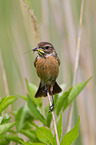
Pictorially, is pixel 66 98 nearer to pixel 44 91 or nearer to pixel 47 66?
pixel 44 91

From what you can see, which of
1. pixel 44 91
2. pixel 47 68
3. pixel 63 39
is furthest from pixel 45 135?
pixel 63 39

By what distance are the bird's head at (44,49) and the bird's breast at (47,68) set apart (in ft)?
0.12

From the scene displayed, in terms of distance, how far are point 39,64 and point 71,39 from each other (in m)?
0.57

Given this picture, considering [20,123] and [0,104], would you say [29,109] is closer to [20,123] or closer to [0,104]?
[20,123]

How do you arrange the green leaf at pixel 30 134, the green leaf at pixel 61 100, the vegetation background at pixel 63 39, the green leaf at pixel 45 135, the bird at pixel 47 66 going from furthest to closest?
1. the vegetation background at pixel 63 39
2. the bird at pixel 47 66
3. the green leaf at pixel 61 100
4. the green leaf at pixel 30 134
5. the green leaf at pixel 45 135

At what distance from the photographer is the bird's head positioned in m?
1.59

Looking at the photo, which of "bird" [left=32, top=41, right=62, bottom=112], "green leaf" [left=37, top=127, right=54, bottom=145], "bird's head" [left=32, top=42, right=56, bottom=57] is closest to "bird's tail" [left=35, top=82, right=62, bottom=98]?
"bird" [left=32, top=41, right=62, bottom=112]

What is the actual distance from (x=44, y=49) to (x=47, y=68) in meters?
0.15

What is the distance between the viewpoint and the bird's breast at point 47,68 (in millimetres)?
1710

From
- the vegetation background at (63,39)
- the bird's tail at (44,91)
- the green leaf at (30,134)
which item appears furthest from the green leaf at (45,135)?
the vegetation background at (63,39)

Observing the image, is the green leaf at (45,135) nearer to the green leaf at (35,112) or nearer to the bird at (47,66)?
the green leaf at (35,112)

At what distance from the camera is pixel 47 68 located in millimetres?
1720

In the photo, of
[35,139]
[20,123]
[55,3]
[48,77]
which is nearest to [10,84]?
[48,77]

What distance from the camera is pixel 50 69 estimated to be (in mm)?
1724
